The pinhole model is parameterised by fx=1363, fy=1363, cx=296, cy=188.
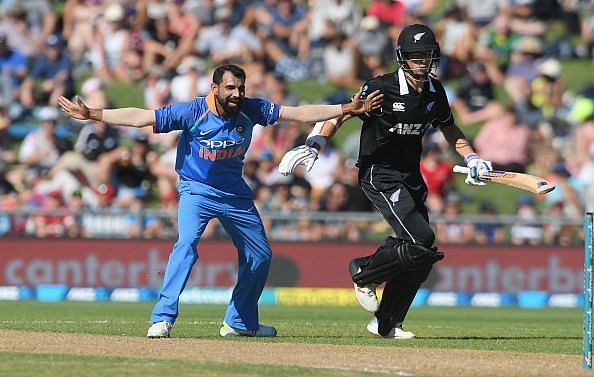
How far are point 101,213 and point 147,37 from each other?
6078mm

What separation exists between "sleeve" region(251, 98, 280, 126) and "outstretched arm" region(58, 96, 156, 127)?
39.8 inches

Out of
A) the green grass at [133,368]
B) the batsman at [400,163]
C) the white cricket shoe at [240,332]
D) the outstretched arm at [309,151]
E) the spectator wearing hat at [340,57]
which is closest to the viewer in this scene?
the green grass at [133,368]

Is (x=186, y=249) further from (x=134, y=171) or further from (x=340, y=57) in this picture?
(x=340, y=57)

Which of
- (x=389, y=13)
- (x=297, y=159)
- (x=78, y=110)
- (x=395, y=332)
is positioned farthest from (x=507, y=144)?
(x=78, y=110)

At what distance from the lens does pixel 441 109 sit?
41.7 feet

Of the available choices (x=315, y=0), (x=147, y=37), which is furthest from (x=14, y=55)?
(x=315, y=0)

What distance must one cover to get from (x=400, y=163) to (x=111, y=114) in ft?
8.91

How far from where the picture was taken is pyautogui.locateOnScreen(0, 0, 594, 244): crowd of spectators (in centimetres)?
2117

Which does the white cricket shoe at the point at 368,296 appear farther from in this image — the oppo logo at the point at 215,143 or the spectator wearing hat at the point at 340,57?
the spectator wearing hat at the point at 340,57

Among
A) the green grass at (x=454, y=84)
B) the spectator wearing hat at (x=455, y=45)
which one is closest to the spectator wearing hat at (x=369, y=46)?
the green grass at (x=454, y=84)

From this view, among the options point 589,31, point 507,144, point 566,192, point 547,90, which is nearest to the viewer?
point 566,192

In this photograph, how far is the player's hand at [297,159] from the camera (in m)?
12.0

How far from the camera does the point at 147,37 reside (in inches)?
1009

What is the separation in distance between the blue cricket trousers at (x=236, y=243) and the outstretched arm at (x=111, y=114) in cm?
86
